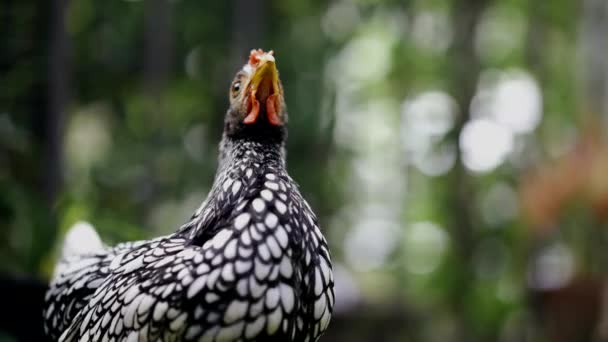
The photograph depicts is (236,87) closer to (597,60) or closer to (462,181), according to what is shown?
(597,60)

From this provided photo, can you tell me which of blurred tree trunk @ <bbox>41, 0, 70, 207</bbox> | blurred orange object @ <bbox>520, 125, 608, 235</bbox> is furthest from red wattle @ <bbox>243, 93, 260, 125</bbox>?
blurred orange object @ <bbox>520, 125, 608, 235</bbox>

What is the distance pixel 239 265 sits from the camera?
5.61ft

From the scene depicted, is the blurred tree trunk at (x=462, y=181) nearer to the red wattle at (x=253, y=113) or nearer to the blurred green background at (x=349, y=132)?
the blurred green background at (x=349, y=132)

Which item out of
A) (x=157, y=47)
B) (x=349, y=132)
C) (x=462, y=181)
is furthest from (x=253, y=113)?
(x=349, y=132)

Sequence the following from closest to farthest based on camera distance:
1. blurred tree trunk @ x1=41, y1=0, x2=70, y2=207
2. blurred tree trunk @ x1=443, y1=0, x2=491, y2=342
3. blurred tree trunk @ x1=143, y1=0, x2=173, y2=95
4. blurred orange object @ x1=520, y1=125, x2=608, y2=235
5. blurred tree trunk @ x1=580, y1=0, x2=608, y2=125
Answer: blurred tree trunk @ x1=41, y1=0, x2=70, y2=207 → blurred tree trunk @ x1=143, y1=0, x2=173, y2=95 → blurred orange object @ x1=520, y1=125, x2=608, y2=235 → blurred tree trunk @ x1=580, y1=0, x2=608, y2=125 → blurred tree trunk @ x1=443, y1=0, x2=491, y2=342

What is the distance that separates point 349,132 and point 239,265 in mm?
9432

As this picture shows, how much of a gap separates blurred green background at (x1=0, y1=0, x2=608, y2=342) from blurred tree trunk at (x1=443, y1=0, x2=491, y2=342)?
0.03m

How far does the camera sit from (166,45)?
6070 millimetres

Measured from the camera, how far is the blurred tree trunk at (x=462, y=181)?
7.91m

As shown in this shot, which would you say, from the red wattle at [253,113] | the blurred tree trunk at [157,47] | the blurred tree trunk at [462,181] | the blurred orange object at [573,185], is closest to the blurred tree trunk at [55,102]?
the blurred tree trunk at [157,47]

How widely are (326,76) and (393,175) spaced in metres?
6.56

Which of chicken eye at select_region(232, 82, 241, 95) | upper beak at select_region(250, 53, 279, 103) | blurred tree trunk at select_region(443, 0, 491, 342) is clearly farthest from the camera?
blurred tree trunk at select_region(443, 0, 491, 342)

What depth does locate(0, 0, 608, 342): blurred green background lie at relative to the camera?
4.42 metres

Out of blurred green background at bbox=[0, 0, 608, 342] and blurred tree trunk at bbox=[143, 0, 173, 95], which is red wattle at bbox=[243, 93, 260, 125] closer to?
blurred green background at bbox=[0, 0, 608, 342]
